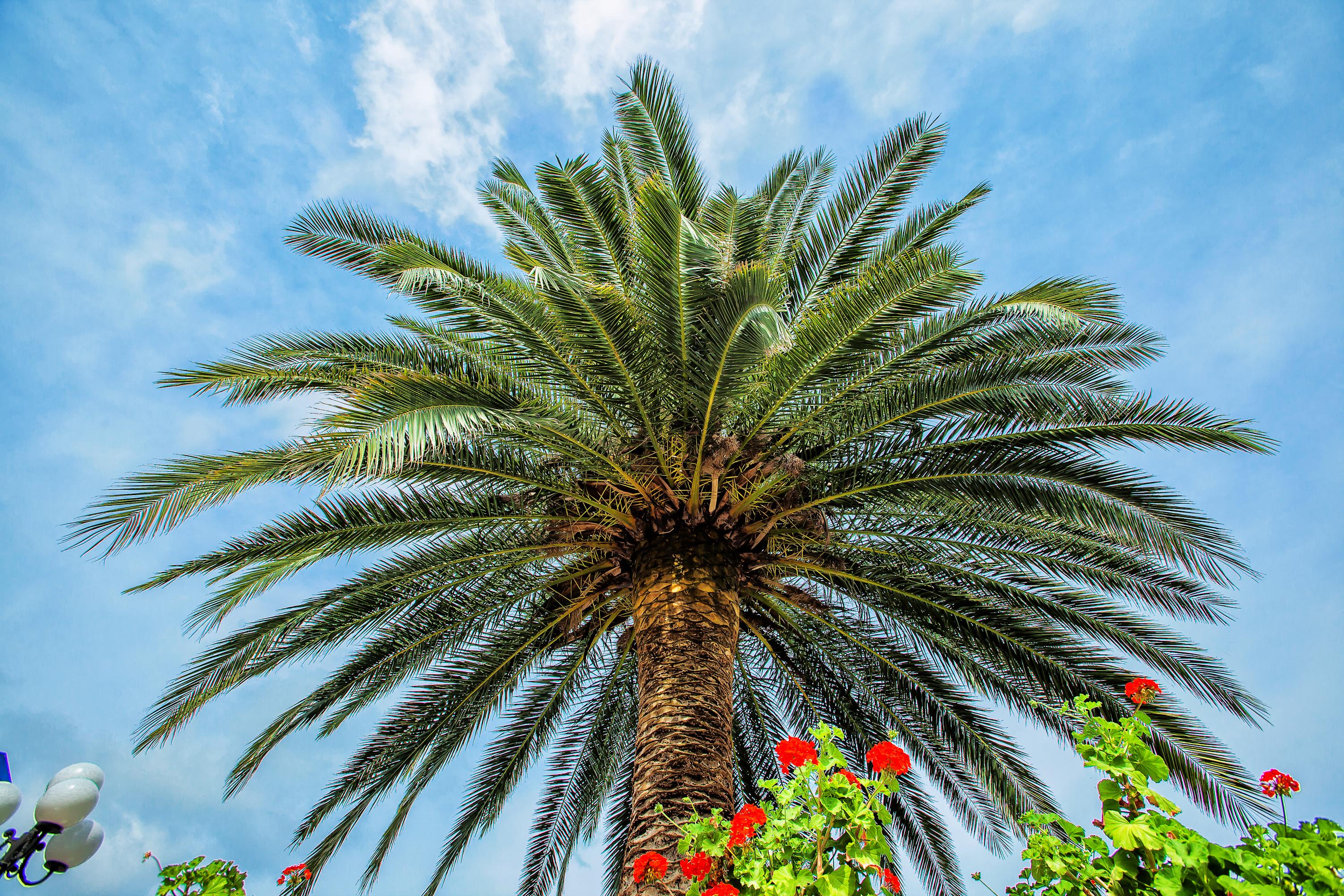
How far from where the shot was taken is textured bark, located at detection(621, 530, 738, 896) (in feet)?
15.0

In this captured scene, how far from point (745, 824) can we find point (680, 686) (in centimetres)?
271

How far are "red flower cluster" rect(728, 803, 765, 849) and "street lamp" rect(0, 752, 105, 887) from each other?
4756mm

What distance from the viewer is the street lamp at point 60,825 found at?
15.6 ft

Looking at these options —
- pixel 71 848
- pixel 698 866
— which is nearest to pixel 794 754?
pixel 698 866

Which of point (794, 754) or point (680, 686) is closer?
point (794, 754)

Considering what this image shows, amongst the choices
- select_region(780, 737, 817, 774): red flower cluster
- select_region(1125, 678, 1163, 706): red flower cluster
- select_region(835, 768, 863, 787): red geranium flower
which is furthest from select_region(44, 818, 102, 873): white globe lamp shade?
select_region(1125, 678, 1163, 706): red flower cluster

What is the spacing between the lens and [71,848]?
505 cm

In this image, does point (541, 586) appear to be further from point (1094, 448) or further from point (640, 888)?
point (1094, 448)

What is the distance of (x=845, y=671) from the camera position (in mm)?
6992

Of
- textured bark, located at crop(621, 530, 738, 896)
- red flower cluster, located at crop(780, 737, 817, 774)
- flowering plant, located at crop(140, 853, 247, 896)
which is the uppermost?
textured bark, located at crop(621, 530, 738, 896)

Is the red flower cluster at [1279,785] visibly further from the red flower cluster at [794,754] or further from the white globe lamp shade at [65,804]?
the white globe lamp shade at [65,804]

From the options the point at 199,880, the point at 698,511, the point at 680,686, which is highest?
the point at 698,511

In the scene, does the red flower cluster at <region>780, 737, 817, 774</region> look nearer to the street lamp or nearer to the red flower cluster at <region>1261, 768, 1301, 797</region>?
the red flower cluster at <region>1261, 768, 1301, 797</region>

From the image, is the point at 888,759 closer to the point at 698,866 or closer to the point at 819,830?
the point at 819,830
